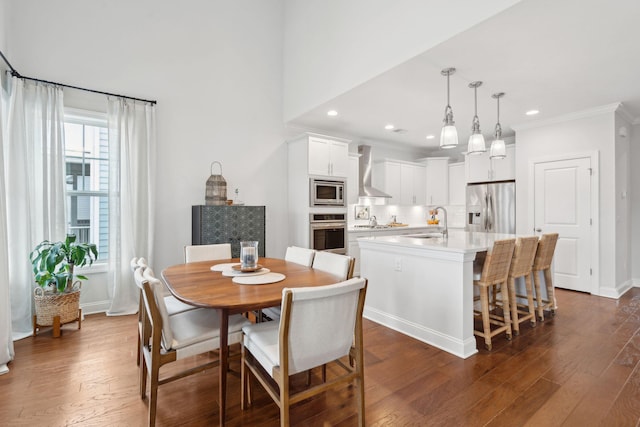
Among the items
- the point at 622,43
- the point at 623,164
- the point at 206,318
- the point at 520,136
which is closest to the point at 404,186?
the point at 520,136

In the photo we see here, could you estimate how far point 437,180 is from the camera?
680 centimetres

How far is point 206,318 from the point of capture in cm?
199

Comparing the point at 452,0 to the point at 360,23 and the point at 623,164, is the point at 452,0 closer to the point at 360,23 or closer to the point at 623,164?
the point at 360,23

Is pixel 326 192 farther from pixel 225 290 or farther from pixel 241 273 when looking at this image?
pixel 225 290

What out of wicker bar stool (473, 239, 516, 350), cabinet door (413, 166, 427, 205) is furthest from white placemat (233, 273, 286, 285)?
cabinet door (413, 166, 427, 205)

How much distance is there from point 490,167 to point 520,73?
2.84m

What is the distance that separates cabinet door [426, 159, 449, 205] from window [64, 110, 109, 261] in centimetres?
595

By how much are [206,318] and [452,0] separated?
3.08 meters

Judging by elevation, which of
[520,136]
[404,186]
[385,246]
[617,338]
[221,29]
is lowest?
[617,338]

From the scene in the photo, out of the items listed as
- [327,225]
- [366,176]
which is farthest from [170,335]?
[366,176]

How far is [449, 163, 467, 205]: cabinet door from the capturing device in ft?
21.2

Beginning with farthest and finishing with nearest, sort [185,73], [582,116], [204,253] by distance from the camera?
1. [582,116]
2. [185,73]
3. [204,253]

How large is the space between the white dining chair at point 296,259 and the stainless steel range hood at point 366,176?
3.20 meters

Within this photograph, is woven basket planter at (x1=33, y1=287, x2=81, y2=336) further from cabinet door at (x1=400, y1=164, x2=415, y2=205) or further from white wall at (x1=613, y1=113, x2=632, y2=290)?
white wall at (x1=613, y1=113, x2=632, y2=290)
